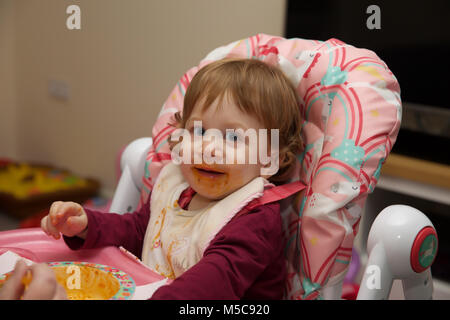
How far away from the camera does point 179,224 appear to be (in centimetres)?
80

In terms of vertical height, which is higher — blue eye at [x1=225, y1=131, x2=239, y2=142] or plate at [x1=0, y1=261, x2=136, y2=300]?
blue eye at [x1=225, y1=131, x2=239, y2=142]

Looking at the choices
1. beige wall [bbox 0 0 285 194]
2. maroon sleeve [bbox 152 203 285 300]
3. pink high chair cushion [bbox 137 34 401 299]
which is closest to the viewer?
maroon sleeve [bbox 152 203 285 300]

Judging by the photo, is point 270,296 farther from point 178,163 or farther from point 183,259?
point 178,163

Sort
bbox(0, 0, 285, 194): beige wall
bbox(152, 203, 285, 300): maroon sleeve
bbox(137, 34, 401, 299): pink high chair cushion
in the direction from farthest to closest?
bbox(0, 0, 285, 194): beige wall
bbox(137, 34, 401, 299): pink high chair cushion
bbox(152, 203, 285, 300): maroon sleeve

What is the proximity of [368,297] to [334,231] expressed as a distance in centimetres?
12

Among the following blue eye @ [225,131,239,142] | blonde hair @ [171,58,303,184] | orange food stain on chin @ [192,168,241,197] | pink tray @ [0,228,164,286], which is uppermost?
blonde hair @ [171,58,303,184]

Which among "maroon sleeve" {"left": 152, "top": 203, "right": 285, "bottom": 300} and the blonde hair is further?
the blonde hair

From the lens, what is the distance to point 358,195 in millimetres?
721

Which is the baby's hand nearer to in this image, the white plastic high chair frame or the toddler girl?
the toddler girl

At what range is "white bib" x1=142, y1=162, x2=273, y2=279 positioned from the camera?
0.74 meters

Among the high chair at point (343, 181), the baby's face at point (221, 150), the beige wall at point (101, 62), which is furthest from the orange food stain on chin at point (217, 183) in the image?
the beige wall at point (101, 62)

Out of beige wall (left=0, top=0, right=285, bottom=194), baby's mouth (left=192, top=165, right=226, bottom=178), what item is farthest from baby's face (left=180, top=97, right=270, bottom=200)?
beige wall (left=0, top=0, right=285, bottom=194)

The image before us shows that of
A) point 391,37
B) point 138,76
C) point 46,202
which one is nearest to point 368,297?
point 391,37

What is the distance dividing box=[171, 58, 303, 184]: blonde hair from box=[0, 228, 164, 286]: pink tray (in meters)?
0.24
